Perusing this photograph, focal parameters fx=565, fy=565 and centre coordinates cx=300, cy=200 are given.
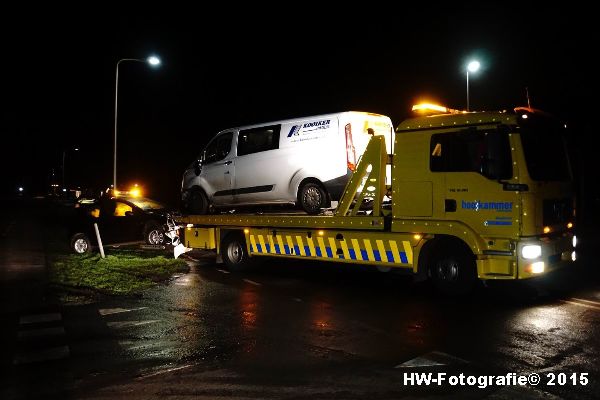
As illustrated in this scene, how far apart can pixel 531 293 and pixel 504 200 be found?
2034 millimetres

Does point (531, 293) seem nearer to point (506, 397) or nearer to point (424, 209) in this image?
point (424, 209)

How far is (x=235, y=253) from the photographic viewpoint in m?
12.6

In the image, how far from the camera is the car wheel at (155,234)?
16.4 m

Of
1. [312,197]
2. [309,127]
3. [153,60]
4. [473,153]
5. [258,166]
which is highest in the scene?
[153,60]

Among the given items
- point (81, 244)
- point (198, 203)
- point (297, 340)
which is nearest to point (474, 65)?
point (198, 203)

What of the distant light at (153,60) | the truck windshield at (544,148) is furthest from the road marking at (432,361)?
the distant light at (153,60)

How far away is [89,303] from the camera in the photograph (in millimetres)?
8898

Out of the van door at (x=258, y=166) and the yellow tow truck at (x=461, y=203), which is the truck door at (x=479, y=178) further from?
the van door at (x=258, y=166)

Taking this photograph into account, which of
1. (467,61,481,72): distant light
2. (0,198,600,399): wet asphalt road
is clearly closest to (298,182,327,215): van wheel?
(0,198,600,399): wet asphalt road

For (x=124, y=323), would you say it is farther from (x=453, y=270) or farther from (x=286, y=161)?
(x=453, y=270)

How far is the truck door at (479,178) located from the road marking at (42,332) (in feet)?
18.8

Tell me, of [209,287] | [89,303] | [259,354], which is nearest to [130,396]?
[259,354]

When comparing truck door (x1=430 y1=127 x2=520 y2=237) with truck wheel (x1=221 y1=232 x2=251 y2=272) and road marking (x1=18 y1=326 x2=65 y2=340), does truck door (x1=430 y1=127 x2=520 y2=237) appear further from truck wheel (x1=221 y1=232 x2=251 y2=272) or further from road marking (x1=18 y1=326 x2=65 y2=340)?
road marking (x1=18 y1=326 x2=65 y2=340)

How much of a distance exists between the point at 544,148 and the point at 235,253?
22.3 ft
